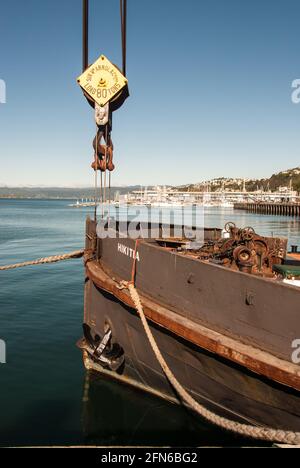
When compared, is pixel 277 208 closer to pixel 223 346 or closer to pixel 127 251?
pixel 127 251

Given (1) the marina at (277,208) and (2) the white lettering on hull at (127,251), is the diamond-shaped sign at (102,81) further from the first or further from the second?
(1) the marina at (277,208)

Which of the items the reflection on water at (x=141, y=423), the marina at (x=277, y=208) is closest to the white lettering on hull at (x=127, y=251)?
the reflection on water at (x=141, y=423)

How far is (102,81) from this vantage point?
763 cm

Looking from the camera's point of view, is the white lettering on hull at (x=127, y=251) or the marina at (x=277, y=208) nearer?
the white lettering on hull at (x=127, y=251)

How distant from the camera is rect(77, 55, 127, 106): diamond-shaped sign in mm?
7574

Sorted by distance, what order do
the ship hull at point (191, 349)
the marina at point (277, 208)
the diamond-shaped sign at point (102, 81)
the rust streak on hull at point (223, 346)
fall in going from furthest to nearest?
1. the marina at point (277, 208)
2. the diamond-shaped sign at point (102, 81)
3. the ship hull at point (191, 349)
4. the rust streak on hull at point (223, 346)

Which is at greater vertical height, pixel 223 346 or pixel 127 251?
pixel 127 251

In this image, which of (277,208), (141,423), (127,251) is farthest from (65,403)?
(277,208)

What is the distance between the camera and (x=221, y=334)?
14.4 ft

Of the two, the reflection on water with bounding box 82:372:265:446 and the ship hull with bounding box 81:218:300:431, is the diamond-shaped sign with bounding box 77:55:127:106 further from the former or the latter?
the reflection on water with bounding box 82:372:265:446

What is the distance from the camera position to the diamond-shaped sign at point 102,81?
24.8ft

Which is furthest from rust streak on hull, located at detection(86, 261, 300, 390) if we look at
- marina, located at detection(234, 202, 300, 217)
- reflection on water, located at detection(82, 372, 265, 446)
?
marina, located at detection(234, 202, 300, 217)

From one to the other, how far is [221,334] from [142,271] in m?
1.97
